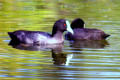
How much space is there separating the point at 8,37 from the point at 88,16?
16.3ft

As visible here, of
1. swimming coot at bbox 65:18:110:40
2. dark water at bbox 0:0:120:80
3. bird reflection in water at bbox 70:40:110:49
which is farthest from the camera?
swimming coot at bbox 65:18:110:40

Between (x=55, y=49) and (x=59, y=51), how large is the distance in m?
0.39

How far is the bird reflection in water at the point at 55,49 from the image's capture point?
10232mm

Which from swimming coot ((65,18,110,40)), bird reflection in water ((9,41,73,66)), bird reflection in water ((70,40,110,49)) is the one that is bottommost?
bird reflection in water ((70,40,110,49))

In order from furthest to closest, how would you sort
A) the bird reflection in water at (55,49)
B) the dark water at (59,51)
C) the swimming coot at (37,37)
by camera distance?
1. the swimming coot at (37,37)
2. the bird reflection in water at (55,49)
3. the dark water at (59,51)

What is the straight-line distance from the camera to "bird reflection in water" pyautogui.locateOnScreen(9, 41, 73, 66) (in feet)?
33.6

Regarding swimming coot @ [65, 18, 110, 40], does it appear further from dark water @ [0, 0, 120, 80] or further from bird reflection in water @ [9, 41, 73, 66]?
bird reflection in water @ [9, 41, 73, 66]

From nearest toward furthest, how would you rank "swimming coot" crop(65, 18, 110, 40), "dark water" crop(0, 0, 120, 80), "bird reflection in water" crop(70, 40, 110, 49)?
"dark water" crop(0, 0, 120, 80), "bird reflection in water" crop(70, 40, 110, 49), "swimming coot" crop(65, 18, 110, 40)

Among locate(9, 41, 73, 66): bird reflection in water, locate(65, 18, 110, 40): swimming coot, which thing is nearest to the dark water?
locate(9, 41, 73, 66): bird reflection in water

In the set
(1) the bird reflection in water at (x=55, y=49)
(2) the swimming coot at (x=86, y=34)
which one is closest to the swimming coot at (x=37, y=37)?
(1) the bird reflection in water at (x=55, y=49)

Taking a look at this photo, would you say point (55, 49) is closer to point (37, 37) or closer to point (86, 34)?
point (37, 37)

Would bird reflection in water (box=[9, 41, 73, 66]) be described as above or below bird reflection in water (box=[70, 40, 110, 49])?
above

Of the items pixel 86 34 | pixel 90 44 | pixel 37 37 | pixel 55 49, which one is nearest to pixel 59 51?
pixel 55 49

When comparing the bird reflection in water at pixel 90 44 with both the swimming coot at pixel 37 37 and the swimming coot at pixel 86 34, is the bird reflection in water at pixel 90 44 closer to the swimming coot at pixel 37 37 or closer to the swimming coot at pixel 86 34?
the swimming coot at pixel 86 34
